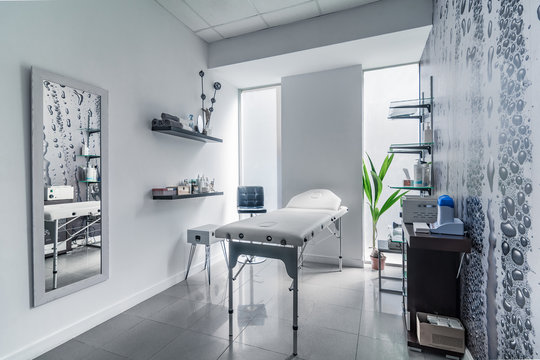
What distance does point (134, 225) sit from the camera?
2.39m

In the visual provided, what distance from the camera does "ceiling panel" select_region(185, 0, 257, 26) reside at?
2.63 m

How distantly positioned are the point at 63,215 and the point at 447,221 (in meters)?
2.51

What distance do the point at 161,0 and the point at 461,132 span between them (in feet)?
9.44

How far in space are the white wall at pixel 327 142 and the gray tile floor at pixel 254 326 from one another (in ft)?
2.37

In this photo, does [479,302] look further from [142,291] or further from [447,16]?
[142,291]

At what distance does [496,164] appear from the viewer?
1.20m

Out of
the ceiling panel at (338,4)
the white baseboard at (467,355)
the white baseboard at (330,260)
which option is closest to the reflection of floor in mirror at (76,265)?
the white baseboard at (330,260)


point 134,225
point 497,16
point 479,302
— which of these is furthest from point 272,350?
point 497,16

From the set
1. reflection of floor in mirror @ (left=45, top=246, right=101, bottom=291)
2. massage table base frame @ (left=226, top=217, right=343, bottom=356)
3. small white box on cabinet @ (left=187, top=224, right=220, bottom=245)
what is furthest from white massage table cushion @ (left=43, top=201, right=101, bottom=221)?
massage table base frame @ (left=226, top=217, right=343, bottom=356)

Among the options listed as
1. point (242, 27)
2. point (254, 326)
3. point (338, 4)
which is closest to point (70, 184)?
point (254, 326)

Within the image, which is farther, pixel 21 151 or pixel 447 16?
pixel 447 16

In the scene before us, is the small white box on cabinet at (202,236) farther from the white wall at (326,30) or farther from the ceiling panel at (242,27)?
the ceiling panel at (242,27)

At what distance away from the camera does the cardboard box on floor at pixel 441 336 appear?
1597mm

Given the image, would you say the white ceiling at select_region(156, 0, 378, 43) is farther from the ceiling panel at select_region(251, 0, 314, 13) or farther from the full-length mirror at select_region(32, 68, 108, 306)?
the full-length mirror at select_region(32, 68, 108, 306)
